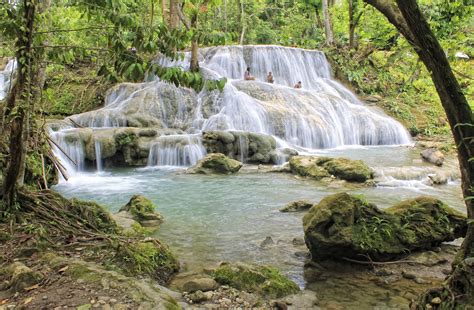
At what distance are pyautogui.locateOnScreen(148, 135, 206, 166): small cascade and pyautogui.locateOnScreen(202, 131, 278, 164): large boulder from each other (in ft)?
1.97

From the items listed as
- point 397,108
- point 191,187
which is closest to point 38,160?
point 191,187

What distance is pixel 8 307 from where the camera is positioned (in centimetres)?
306

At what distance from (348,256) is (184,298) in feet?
7.50

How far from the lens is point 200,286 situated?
14.0 ft

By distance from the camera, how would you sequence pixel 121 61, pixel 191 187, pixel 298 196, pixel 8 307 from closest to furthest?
1. pixel 8 307
2. pixel 121 61
3. pixel 298 196
4. pixel 191 187

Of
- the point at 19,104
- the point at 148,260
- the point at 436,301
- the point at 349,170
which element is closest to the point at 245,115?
the point at 349,170

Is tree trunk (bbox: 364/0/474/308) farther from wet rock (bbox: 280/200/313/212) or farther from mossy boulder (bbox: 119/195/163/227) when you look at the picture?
mossy boulder (bbox: 119/195/163/227)

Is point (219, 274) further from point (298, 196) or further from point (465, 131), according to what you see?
point (298, 196)

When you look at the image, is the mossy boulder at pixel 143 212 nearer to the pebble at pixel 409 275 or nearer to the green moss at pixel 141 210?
the green moss at pixel 141 210

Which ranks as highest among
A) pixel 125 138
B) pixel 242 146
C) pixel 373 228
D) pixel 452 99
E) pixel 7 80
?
pixel 7 80

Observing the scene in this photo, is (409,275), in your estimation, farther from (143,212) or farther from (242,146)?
(242,146)

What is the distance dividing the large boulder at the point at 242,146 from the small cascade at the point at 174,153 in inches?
23.6

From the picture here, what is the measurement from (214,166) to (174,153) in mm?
1885

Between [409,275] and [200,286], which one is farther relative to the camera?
[409,275]
